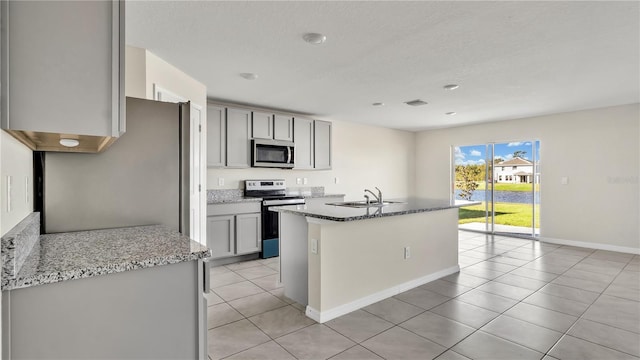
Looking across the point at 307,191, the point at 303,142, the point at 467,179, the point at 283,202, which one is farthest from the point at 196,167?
the point at 467,179

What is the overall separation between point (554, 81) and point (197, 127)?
4.12 m

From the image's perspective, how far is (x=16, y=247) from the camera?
40.7 inches

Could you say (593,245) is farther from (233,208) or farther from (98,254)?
(98,254)

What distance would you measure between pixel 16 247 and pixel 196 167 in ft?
8.35

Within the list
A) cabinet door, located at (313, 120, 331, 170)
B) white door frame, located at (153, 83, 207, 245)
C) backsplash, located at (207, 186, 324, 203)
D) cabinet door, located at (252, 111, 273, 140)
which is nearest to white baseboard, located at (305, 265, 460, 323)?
white door frame, located at (153, 83, 207, 245)

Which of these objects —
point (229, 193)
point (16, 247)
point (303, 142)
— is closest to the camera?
point (16, 247)

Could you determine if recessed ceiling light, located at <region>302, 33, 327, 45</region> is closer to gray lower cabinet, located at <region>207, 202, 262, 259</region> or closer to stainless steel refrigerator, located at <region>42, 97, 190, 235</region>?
stainless steel refrigerator, located at <region>42, 97, 190, 235</region>

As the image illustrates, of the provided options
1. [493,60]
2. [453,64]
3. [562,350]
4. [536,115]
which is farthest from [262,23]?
[536,115]

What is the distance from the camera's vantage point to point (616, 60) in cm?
313

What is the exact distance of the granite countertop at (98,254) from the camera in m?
1.08

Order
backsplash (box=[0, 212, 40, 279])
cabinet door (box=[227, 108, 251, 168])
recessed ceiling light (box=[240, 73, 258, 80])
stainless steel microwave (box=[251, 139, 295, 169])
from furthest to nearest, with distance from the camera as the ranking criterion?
stainless steel microwave (box=[251, 139, 295, 169]), cabinet door (box=[227, 108, 251, 168]), recessed ceiling light (box=[240, 73, 258, 80]), backsplash (box=[0, 212, 40, 279])

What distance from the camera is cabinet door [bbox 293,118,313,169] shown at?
5.45 m

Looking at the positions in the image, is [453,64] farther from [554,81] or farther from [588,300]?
[588,300]

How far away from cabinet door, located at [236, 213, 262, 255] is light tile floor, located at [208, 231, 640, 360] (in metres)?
0.45
